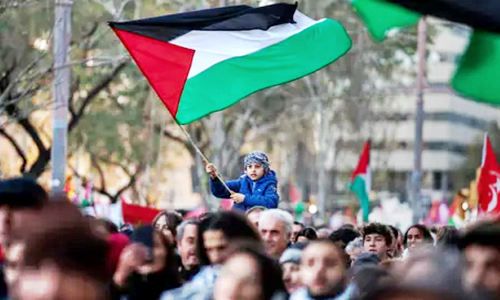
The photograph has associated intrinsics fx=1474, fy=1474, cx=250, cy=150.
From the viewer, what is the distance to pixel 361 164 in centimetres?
2894

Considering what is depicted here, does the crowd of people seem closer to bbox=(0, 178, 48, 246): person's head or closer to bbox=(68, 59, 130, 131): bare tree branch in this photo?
bbox=(0, 178, 48, 246): person's head

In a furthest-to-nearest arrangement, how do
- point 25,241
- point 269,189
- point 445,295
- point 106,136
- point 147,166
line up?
point 147,166 → point 106,136 → point 269,189 → point 25,241 → point 445,295

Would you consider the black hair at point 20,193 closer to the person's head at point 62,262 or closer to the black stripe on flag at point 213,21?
the person's head at point 62,262

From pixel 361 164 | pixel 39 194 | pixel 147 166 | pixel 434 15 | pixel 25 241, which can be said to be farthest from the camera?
pixel 147 166

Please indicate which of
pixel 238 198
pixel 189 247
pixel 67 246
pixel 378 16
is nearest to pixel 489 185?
pixel 238 198

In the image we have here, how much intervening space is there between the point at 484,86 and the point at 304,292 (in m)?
1.27

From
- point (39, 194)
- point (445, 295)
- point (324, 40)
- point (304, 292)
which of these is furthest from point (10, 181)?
point (324, 40)

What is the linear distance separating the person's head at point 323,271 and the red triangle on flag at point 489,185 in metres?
10.9

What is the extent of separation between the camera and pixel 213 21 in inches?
488

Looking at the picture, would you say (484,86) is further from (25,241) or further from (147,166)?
(147,166)

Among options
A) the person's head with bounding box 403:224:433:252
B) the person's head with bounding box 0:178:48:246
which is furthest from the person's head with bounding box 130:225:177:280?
the person's head with bounding box 403:224:433:252

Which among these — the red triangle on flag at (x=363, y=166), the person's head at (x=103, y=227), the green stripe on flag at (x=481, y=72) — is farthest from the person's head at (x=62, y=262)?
the red triangle on flag at (x=363, y=166)

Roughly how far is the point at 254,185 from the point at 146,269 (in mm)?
4767

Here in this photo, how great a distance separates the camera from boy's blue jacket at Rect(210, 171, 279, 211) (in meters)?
11.4
